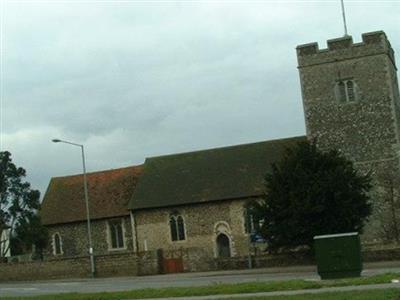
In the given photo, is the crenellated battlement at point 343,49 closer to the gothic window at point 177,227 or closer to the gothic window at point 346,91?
the gothic window at point 346,91

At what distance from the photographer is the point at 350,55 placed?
49.9m

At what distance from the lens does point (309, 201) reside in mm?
38875

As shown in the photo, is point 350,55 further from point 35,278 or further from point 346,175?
point 35,278

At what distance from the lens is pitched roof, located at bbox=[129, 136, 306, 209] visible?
53.0 metres

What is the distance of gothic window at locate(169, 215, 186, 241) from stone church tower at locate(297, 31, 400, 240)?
12035 mm

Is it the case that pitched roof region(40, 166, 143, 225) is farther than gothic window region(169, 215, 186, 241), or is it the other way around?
pitched roof region(40, 166, 143, 225)

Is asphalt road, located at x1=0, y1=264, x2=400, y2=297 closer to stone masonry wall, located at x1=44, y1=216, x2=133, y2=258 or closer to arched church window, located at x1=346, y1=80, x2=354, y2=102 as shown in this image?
arched church window, located at x1=346, y1=80, x2=354, y2=102

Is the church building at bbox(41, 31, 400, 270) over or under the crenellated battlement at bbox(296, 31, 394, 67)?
under

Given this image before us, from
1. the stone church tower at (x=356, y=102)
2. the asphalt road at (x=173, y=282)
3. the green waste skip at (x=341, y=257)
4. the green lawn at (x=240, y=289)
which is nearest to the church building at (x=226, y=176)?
the stone church tower at (x=356, y=102)

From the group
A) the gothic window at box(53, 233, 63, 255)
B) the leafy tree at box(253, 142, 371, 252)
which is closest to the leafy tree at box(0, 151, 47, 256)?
the gothic window at box(53, 233, 63, 255)

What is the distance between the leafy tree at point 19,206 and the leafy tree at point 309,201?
76.9 feet

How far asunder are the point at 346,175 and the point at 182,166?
67.6 ft

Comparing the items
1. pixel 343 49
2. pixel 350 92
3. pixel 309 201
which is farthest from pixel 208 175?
pixel 309 201

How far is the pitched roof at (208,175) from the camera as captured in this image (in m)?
53.0
